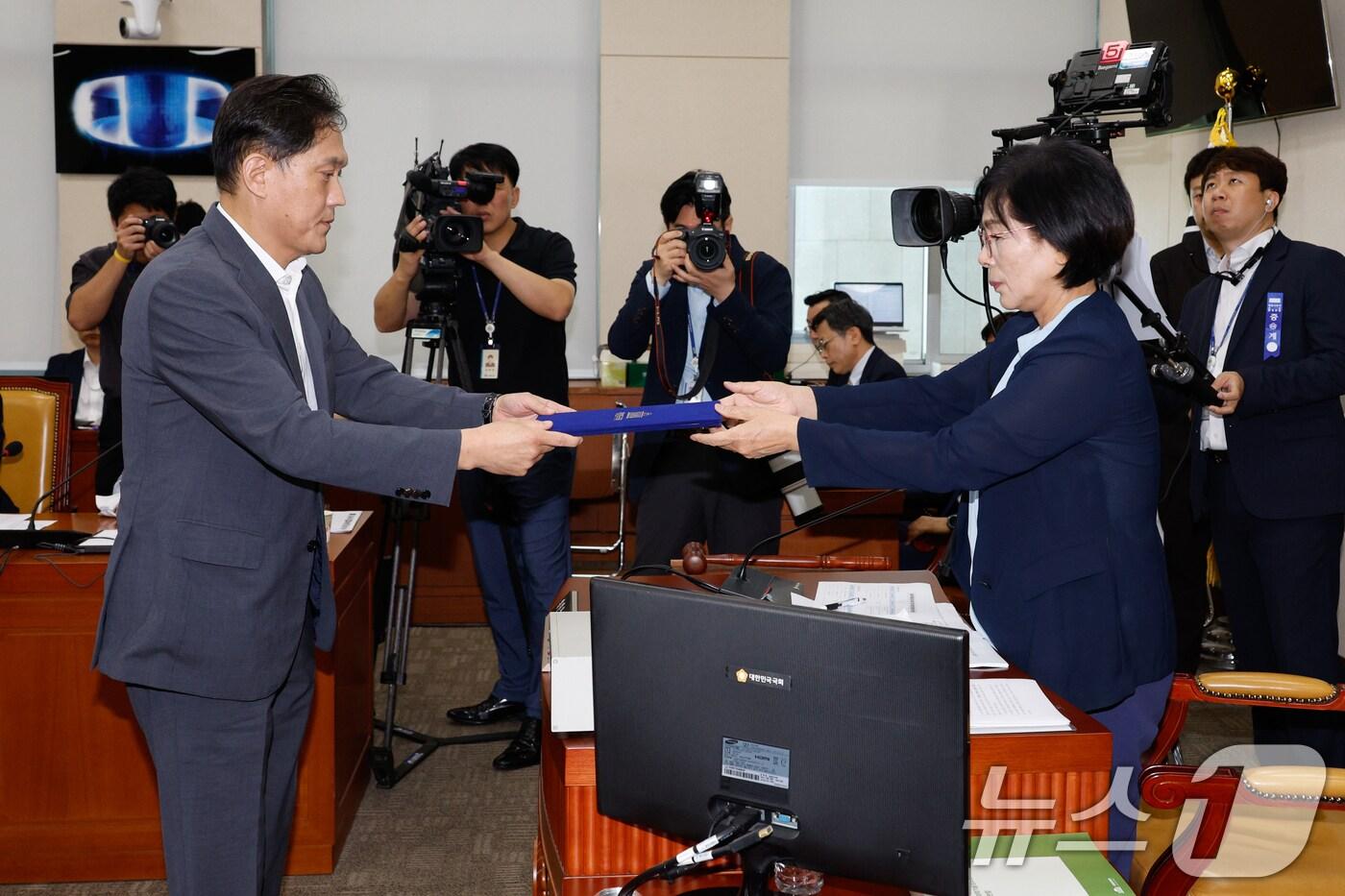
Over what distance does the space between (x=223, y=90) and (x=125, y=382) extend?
4755mm

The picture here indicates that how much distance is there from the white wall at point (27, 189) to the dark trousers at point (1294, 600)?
5.54 metres

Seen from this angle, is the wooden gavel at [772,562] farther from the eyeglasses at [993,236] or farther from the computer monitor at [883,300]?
the computer monitor at [883,300]

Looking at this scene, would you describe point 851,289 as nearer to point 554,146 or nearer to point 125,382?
point 554,146

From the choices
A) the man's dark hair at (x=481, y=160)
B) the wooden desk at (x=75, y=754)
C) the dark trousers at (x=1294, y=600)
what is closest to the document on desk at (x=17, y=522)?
the wooden desk at (x=75, y=754)

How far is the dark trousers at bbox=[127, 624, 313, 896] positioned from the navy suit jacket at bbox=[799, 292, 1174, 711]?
1.08 metres

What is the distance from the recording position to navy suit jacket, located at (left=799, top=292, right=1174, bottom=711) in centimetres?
167

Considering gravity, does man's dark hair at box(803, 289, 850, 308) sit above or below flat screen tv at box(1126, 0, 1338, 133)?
below

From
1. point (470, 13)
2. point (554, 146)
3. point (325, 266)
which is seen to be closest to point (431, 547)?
point (325, 266)

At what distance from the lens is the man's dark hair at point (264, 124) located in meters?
1.72

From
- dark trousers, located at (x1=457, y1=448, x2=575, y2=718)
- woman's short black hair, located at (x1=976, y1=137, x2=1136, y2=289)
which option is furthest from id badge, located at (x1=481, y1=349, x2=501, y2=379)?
woman's short black hair, located at (x1=976, y1=137, x2=1136, y2=289)

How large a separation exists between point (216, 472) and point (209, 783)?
0.46 metres

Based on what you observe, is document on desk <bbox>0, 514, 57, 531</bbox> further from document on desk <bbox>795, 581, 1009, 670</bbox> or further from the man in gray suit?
document on desk <bbox>795, 581, 1009, 670</bbox>

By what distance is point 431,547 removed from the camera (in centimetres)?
489

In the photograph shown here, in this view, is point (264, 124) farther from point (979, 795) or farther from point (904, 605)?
point (979, 795)
